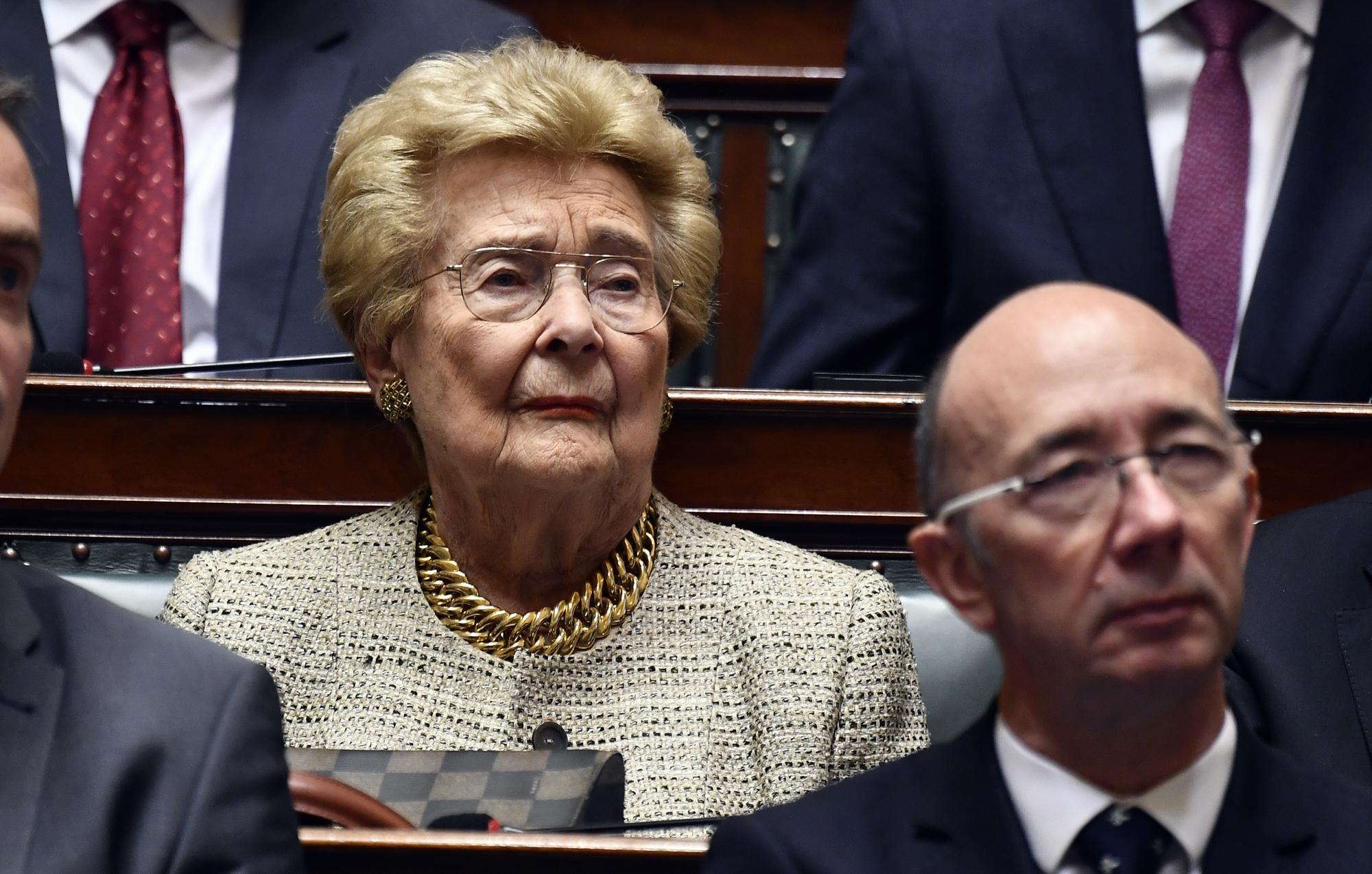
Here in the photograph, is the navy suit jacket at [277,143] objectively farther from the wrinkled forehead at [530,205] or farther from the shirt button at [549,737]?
the shirt button at [549,737]

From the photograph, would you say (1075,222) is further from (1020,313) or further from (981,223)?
(1020,313)

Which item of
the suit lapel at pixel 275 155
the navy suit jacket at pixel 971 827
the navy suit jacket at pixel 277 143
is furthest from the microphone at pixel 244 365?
the navy suit jacket at pixel 971 827

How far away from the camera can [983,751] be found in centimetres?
109

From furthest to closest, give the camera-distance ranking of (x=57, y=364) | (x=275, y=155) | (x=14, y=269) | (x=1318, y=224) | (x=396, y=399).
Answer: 1. (x=275, y=155)
2. (x=1318, y=224)
3. (x=57, y=364)
4. (x=396, y=399)
5. (x=14, y=269)

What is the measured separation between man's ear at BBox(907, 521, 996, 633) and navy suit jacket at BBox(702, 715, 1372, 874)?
0.23ft

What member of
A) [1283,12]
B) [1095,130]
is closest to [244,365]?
[1095,130]

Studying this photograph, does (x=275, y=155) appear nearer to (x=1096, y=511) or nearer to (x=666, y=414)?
(x=666, y=414)

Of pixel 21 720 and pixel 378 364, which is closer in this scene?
pixel 21 720

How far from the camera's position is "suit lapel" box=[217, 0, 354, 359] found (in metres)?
2.04

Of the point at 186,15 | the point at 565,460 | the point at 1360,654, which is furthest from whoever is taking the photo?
the point at 186,15

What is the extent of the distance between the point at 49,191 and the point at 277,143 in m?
0.25

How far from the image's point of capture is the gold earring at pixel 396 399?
1.67 meters

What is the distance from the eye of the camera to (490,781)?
4.39 ft

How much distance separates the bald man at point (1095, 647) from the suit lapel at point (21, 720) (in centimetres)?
38
